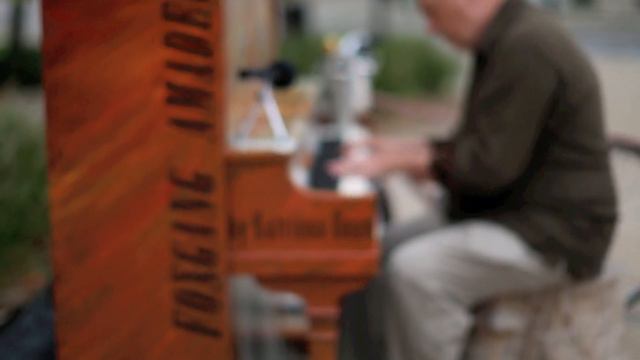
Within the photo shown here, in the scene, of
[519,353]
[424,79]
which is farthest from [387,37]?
[519,353]

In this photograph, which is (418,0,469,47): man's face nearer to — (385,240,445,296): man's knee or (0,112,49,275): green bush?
(385,240,445,296): man's knee

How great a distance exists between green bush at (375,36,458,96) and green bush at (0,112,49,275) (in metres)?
4.06

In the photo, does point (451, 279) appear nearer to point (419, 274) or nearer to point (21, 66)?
point (419, 274)

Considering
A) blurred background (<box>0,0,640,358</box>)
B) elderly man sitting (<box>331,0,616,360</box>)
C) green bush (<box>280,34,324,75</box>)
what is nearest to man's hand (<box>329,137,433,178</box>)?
elderly man sitting (<box>331,0,616,360</box>)

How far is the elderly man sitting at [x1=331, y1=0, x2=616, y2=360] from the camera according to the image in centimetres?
261

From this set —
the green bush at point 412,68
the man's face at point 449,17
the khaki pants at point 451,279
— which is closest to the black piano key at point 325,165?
the khaki pants at point 451,279

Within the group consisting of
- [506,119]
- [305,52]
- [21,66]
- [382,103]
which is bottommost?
[21,66]

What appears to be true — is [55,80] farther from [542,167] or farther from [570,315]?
[570,315]

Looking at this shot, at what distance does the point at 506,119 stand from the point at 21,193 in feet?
8.54

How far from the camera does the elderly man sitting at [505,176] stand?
2.61m

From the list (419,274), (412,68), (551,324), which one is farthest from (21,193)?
(412,68)

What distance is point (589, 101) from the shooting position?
2662 millimetres

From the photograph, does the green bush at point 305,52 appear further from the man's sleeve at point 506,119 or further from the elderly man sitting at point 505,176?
the man's sleeve at point 506,119

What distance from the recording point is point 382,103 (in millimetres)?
8250
